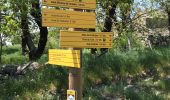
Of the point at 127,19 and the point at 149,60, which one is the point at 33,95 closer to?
the point at 149,60

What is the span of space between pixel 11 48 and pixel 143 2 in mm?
25117

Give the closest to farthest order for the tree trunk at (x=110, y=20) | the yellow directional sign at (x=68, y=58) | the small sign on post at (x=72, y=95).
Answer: the yellow directional sign at (x=68, y=58)
the small sign on post at (x=72, y=95)
the tree trunk at (x=110, y=20)

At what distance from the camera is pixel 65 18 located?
19.0 ft

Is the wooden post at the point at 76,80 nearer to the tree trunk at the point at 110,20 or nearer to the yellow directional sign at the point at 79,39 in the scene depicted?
the yellow directional sign at the point at 79,39

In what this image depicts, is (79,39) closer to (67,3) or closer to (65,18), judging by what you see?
(65,18)

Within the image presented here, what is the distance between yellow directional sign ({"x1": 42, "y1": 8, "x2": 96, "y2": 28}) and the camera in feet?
18.8

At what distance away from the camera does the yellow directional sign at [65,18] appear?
Result: 5730mm

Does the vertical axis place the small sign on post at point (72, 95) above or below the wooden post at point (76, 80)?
below

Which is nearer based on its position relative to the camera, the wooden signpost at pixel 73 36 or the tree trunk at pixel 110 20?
the wooden signpost at pixel 73 36

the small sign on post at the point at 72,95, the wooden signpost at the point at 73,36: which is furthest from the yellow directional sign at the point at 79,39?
the small sign on post at the point at 72,95

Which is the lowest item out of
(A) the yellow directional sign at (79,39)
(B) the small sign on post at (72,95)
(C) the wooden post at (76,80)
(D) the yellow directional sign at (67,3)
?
(B) the small sign on post at (72,95)

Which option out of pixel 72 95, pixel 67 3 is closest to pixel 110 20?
pixel 67 3

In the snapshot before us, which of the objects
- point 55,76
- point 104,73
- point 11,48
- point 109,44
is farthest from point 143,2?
point 11,48

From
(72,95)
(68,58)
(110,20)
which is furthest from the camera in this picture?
(110,20)
